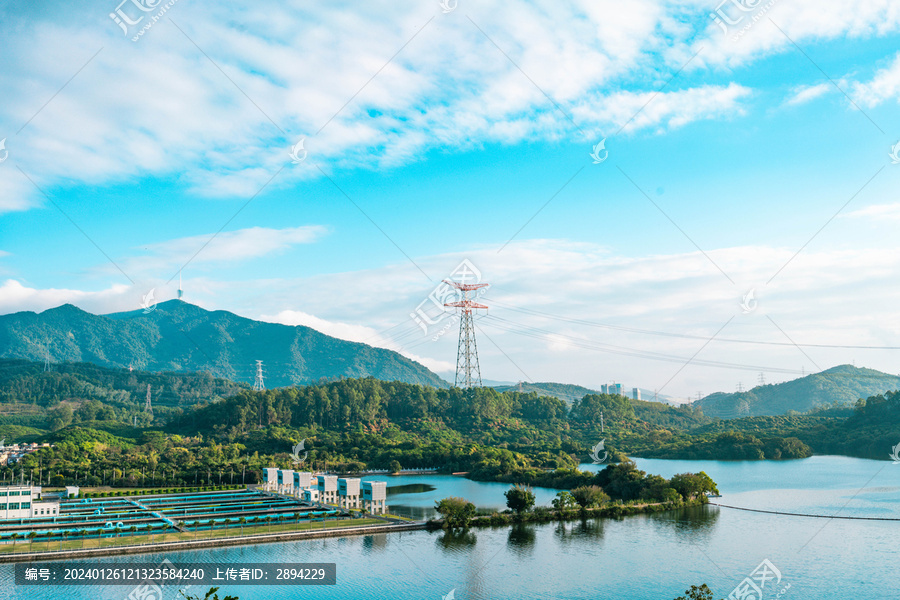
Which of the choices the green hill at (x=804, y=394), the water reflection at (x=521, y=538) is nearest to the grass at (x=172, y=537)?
the water reflection at (x=521, y=538)

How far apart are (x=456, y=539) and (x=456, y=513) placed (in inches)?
59.0

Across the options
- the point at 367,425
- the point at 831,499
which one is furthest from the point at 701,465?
the point at 367,425

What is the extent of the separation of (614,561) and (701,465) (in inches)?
1243

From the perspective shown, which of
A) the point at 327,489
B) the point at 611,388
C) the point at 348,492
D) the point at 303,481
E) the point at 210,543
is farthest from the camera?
the point at 611,388

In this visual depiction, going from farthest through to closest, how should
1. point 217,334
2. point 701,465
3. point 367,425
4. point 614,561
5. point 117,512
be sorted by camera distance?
point 217,334 < point 367,425 < point 701,465 < point 117,512 < point 614,561

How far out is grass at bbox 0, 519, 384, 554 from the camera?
18.8 m

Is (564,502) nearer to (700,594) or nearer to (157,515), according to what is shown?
(700,594)

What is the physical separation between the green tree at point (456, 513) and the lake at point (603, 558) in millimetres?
604

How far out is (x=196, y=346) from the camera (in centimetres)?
16000

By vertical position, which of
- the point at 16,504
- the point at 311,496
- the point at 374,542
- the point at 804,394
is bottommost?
the point at 374,542

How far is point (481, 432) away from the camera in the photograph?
187 feet

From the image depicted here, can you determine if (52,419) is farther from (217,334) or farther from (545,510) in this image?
Answer: (217,334)

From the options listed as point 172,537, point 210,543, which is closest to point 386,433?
point 172,537

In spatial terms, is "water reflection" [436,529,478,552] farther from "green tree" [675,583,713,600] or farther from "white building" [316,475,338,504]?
"green tree" [675,583,713,600]
